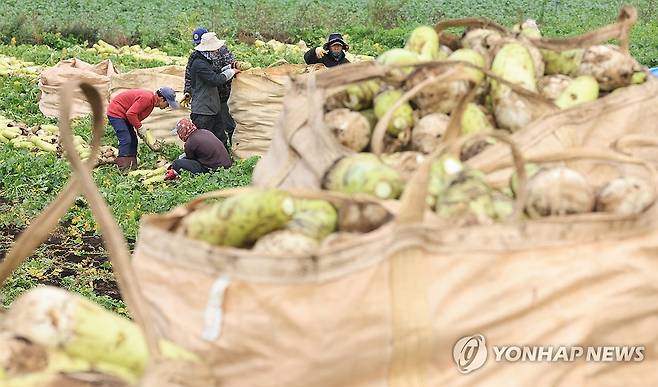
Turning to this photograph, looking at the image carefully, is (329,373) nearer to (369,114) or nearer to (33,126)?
(369,114)

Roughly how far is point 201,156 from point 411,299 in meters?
7.07

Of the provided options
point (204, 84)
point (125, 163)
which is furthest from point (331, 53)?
point (125, 163)

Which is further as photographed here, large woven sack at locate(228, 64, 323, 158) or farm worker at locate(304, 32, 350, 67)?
farm worker at locate(304, 32, 350, 67)

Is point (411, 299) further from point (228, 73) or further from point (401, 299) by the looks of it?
point (228, 73)

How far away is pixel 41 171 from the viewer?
28.9 feet

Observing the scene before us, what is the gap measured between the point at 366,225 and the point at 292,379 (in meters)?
0.46

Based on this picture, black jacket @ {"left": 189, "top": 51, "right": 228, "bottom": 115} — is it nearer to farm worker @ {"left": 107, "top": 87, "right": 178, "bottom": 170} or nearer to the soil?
farm worker @ {"left": 107, "top": 87, "right": 178, "bottom": 170}

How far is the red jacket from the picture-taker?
988cm

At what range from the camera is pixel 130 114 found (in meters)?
9.86

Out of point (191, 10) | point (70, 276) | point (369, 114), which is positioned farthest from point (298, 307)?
point (191, 10)

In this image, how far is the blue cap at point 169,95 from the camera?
1000 centimetres

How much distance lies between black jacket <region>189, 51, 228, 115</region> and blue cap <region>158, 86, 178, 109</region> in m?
0.40

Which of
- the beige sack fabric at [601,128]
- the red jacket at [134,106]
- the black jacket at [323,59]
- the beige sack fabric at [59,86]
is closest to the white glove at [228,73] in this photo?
the red jacket at [134,106]

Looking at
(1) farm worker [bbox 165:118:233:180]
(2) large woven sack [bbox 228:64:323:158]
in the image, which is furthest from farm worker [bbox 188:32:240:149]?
(1) farm worker [bbox 165:118:233:180]
